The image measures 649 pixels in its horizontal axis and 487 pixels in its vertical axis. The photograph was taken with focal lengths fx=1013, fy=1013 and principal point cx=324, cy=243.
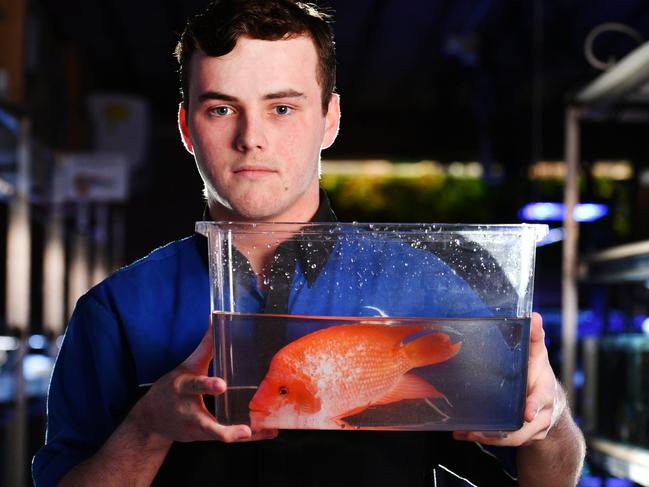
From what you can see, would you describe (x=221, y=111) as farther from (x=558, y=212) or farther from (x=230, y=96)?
(x=558, y=212)

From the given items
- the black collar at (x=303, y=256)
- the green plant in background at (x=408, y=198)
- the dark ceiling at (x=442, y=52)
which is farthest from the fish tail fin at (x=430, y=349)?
the green plant in background at (x=408, y=198)

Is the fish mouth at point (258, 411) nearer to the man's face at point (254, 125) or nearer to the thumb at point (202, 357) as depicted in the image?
the thumb at point (202, 357)

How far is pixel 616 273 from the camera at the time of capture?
3062 mm

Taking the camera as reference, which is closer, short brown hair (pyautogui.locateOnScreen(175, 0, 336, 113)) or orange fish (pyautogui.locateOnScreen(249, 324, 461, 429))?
orange fish (pyautogui.locateOnScreen(249, 324, 461, 429))

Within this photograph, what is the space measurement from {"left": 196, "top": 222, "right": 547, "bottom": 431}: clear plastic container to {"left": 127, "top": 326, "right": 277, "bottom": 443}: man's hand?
2cm

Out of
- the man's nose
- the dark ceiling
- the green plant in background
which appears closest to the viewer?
the man's nose

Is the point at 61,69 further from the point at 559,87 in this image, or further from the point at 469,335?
the point at 469,335

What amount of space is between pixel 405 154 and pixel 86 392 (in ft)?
32.6

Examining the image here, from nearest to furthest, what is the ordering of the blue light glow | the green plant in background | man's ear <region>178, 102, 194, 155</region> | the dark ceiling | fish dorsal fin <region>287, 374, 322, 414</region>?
1. fish dorsal fin <region>287, 374, 322, 414</region>
2. man's ear <region>178, 102, 194, 155</region>
3. the blue light glow
4. the dark ceiling
5. the green plant in background

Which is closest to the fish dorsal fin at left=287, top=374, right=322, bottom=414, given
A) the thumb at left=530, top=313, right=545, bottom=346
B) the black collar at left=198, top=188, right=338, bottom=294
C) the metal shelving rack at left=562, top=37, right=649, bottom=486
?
the black collar at left=198, top=188, right=338, bottom=294

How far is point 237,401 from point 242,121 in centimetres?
39

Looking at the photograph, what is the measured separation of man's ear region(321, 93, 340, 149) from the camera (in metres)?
1.38

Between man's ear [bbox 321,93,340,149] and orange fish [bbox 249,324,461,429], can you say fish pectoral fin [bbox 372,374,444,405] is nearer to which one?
orange fish [bbox 249,324,461,429]

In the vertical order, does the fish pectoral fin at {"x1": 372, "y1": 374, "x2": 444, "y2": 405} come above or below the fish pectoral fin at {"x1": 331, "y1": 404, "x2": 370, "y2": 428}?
above
